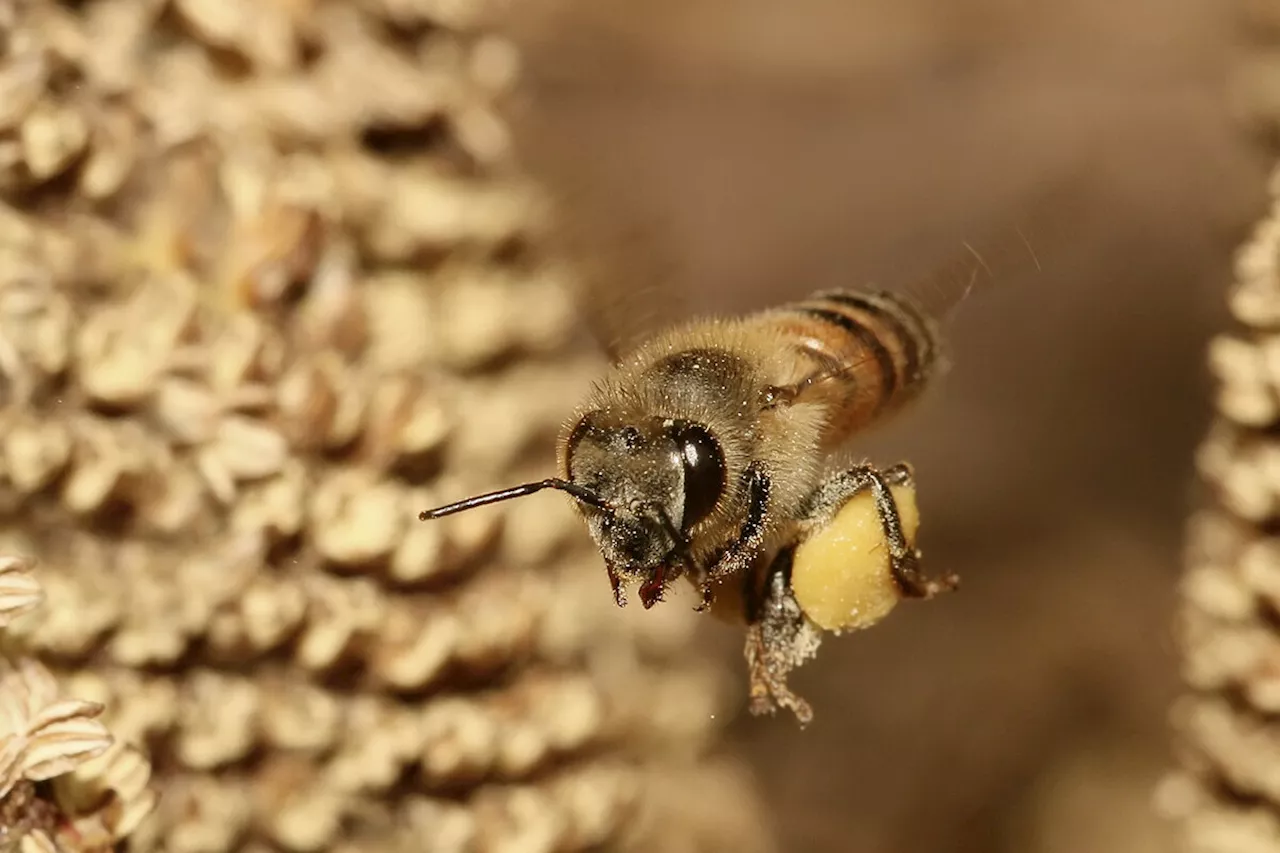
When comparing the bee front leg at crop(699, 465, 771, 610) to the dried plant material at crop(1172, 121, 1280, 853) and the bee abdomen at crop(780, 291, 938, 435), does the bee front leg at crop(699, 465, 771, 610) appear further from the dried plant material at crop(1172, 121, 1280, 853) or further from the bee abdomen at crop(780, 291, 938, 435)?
the dried plant material at crop(1172, 121, 1280, 853)

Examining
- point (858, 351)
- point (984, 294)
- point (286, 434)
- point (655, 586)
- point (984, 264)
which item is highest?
point (984, 294)

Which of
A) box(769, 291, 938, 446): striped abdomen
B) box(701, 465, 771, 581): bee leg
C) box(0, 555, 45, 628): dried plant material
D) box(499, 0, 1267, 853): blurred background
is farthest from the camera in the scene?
box(499, 0, 1267, 853): blurred background

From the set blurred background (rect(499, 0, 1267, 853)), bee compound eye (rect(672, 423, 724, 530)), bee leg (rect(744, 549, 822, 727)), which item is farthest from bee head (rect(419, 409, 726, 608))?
blurred background (rect(499, 0, 1267, 853))

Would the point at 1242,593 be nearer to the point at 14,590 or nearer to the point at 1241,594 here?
the point at 1241,594

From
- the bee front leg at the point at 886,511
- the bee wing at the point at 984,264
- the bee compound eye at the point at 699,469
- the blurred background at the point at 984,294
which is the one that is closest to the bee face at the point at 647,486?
the bee compound eye at the point at 699,469

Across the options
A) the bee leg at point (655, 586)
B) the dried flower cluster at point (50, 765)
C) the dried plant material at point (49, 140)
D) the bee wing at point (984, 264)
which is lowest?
the dried flower cluster at point (50, 765)

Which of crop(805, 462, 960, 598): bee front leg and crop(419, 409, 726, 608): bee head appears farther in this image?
crop(805, 462, 960, 598): bee front leg

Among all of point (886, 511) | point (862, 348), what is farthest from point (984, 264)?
point (886, 511)

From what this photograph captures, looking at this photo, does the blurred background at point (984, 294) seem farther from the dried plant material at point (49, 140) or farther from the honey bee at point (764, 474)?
the dried plant material at point (49, 140)
